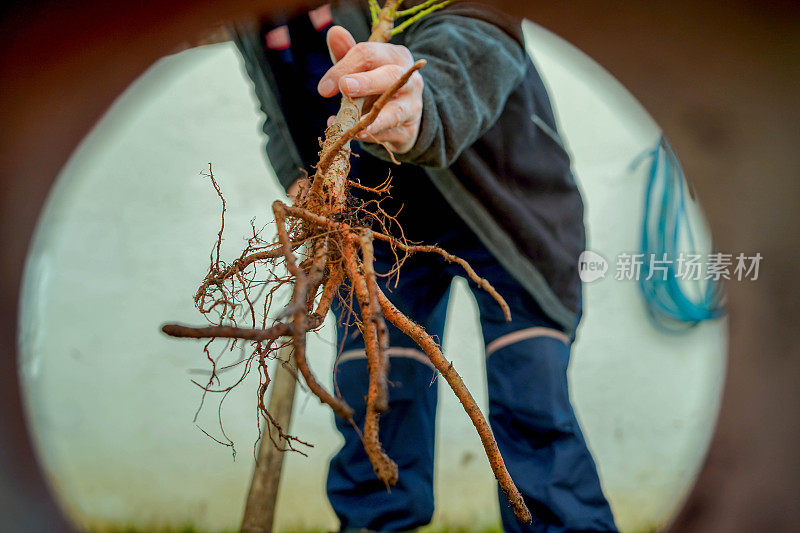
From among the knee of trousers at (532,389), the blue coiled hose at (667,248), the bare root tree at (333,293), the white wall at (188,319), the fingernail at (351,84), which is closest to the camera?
the bare root tree at (333,293)

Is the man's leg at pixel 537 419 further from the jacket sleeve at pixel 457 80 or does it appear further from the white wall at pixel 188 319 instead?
the white wall at pixel 188 319

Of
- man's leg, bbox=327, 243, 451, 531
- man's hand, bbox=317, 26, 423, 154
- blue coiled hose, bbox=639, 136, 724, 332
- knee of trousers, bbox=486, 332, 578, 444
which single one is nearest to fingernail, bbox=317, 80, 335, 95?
man's hand, bbox=317, 26, 423, 154

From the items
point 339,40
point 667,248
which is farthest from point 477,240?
point 667,248

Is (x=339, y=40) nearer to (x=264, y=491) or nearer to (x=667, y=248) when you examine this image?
(x=264, y=491)

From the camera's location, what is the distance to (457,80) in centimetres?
73

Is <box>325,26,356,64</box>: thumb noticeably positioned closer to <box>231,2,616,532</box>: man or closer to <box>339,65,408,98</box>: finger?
<box>231,2,616,532</box>: man

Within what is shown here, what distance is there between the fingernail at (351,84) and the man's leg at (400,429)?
1.15 feet

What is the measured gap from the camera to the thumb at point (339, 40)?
714 mm

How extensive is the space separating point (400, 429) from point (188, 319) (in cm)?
91

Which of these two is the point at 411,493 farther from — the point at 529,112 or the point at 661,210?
the point at 661,210

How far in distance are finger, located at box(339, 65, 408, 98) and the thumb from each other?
0.12 meters

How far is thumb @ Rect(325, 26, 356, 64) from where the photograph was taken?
0.71 meters

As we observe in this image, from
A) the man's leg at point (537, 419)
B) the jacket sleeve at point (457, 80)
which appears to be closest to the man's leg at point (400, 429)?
the man's leg at point (537, 419)

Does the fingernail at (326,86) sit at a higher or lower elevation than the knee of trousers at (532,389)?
higher
